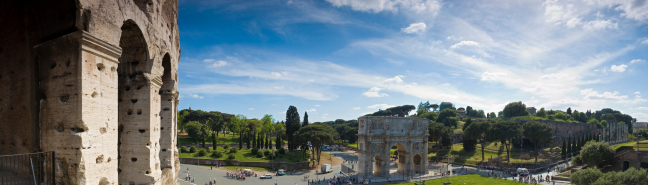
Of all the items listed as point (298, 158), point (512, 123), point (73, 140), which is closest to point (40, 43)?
point (73, 140)

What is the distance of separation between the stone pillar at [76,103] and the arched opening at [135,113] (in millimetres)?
3122

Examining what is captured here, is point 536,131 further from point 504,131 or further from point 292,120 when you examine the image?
point 292,120

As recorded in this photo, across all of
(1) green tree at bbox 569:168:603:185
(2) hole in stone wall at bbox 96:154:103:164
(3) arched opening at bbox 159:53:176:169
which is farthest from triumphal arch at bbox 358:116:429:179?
(2) hole in stone wall at bbox 96:154:103:164

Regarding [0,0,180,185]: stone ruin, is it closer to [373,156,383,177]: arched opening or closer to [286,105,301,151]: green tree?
[373,156,383,177]: arched opening

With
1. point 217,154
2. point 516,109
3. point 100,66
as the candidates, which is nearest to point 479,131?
point 217,154

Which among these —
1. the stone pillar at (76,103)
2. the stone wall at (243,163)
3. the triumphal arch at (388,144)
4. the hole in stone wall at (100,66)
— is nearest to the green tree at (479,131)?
the triumphal arch at (388,144)

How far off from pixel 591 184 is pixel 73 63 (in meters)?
33.7

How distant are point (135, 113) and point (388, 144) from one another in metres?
32.3

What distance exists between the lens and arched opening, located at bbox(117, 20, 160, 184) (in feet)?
37.4

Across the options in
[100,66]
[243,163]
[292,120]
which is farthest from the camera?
[292,120]

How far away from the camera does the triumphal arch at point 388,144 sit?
3906 cm

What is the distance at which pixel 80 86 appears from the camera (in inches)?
292

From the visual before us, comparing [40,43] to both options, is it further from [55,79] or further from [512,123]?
[512,123]

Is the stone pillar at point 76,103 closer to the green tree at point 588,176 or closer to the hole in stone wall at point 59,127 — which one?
the hole in stone wall at point 59,127
